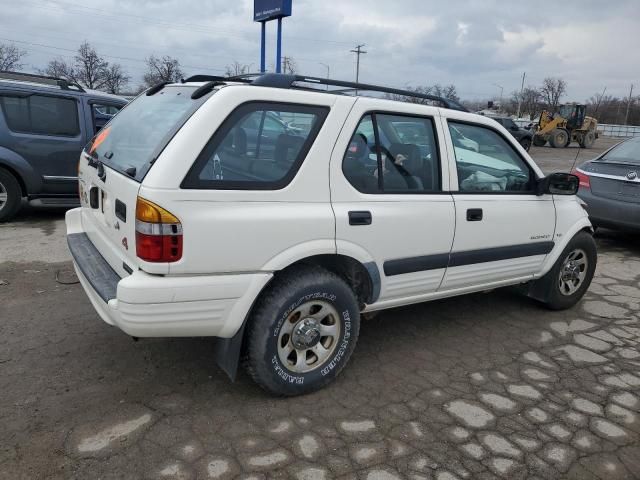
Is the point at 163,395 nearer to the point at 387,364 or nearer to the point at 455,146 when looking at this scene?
the point at 387,364

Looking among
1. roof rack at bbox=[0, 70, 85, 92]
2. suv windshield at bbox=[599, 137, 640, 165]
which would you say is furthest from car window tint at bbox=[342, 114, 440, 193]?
roof rack at bbox=[0, 70, 85, 92]

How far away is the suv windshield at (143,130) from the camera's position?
8.84 feet

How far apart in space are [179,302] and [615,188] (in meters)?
5.97

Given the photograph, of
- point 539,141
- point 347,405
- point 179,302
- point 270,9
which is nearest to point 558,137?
point 539,141

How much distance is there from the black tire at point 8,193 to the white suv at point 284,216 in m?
3.58

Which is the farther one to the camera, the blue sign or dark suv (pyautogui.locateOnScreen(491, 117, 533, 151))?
dark suv (pyautogui.locateOnScreen(491, 117, 533, 151))

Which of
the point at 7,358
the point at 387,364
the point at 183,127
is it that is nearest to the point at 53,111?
the point at 7,358

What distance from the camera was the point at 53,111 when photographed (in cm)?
693

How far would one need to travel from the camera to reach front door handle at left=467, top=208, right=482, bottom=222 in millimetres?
3495

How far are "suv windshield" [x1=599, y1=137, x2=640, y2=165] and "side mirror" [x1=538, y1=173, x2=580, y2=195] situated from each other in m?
3.27

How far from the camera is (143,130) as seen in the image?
3047 mm

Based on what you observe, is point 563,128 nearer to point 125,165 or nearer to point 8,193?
point 8,193

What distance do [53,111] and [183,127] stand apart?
17.4ft

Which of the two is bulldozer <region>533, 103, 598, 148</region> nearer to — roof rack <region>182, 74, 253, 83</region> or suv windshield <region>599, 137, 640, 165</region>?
suv windshield <region>599, 137, 640, 165</region>
